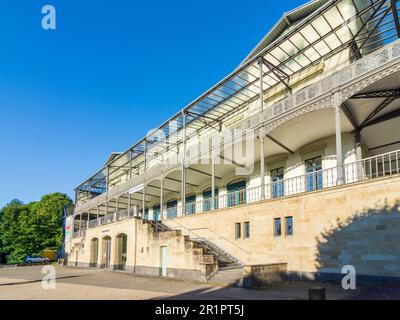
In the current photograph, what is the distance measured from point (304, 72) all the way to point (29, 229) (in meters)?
46.0

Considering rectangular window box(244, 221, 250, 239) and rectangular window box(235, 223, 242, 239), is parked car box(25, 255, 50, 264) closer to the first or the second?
rectangular window box(235, 223, 242, 239)

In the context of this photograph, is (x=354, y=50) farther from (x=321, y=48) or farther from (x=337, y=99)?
(x=337, y=99)

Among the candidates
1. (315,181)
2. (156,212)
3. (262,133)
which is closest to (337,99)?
(262,133)

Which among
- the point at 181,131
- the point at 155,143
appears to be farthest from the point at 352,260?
the point at 155,143

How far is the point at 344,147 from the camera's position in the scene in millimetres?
17391

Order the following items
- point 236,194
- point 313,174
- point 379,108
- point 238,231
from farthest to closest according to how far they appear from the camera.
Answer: point 236,194 → point 313,174 → point 238,231 → point 379,108

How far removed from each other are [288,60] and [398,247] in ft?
38.8

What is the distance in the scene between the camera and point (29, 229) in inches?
1994

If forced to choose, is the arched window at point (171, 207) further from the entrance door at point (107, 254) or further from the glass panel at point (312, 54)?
the glass panel at point (312, 54)

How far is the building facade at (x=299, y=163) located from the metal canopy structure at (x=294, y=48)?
7cm

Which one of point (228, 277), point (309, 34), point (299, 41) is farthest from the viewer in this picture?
point (299, 41)

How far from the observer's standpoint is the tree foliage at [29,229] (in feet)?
166

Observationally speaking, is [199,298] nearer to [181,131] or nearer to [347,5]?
[347,5]
